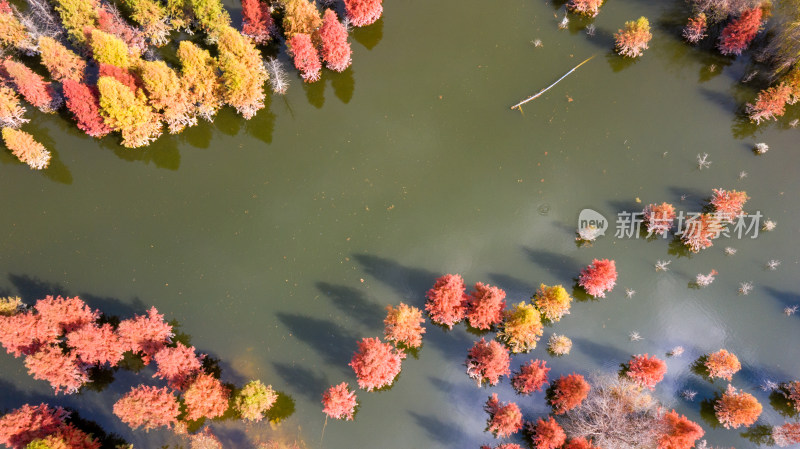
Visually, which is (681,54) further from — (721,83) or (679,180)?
(679,180)

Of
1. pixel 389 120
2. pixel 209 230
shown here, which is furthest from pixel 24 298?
pixel 389 120

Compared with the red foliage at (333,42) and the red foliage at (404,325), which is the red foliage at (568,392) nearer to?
the red foliage at (404,325)

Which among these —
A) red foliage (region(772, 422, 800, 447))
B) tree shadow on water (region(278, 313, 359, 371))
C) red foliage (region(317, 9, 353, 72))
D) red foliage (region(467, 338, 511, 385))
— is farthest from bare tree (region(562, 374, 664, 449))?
red foliage (region(317, 9, 353, 72))

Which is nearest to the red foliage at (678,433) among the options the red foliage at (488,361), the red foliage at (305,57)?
the red foliage at (488,361)

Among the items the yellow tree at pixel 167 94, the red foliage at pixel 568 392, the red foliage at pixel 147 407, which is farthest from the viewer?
the yellow tree at pixel 167 94

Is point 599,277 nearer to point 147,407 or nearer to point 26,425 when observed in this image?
point 147,407

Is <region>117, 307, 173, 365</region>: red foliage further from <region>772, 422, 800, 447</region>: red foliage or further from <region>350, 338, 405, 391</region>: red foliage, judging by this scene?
<region>772, 422, 800, 447</region>: red foliage
